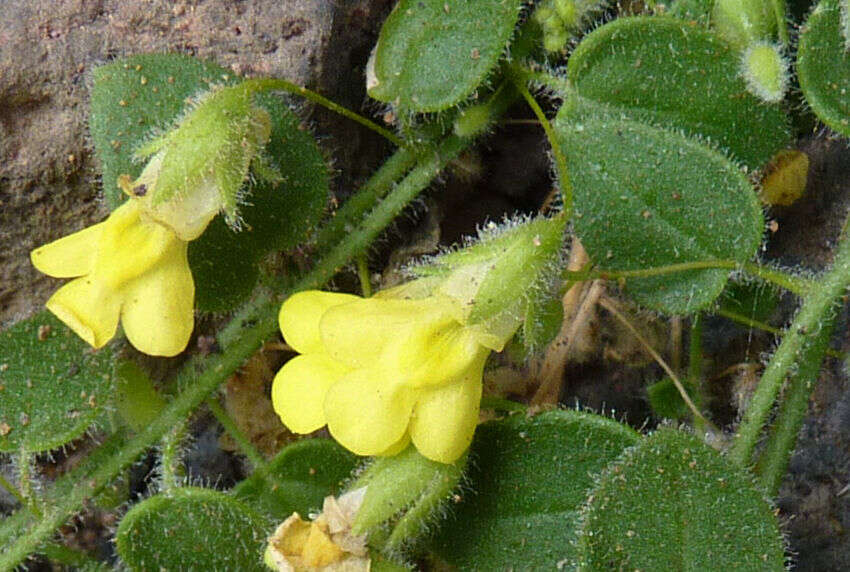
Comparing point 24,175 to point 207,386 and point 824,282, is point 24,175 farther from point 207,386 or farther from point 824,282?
point 824,282

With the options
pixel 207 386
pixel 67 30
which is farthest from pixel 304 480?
pixel 67 30

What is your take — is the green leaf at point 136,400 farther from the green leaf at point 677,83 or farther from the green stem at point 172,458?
the green leaf at point 677,83

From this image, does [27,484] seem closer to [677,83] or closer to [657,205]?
[657,205]

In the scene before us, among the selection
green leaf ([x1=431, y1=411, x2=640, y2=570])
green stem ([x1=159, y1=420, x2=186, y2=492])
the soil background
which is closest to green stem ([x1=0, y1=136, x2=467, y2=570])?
green stem ([x1=159, y1=420, x2=186, y2=492])

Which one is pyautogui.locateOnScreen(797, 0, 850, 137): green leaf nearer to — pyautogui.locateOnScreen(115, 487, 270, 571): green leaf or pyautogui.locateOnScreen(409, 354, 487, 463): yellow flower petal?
pyautogui.locateOnScreen(409, 354, 487, 463): yellow flower petal

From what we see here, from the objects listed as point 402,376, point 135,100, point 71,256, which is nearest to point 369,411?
point 402,376

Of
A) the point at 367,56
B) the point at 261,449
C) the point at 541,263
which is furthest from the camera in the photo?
the point at 261,449

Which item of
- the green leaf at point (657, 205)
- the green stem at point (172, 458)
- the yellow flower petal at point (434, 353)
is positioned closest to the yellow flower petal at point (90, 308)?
the green stem at point (172, 458)
